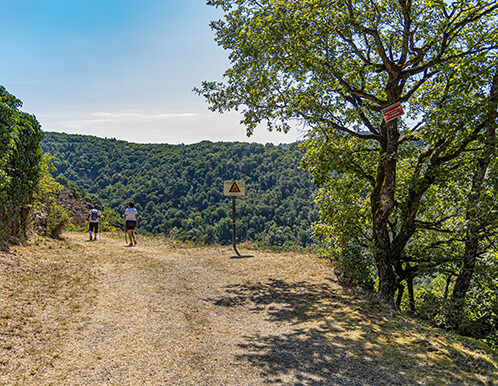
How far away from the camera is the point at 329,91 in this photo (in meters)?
8.37

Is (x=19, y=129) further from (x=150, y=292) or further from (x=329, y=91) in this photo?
(x=329, y=91)

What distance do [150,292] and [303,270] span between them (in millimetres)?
4545

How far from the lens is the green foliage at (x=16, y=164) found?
7.60m

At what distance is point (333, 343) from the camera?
4777 millimetres


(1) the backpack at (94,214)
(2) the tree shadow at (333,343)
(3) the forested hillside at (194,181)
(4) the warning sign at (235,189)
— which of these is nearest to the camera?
(2) the tree shadow at (333,343)

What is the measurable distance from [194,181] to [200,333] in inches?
3649

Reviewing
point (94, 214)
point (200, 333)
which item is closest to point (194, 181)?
point (94, 214)

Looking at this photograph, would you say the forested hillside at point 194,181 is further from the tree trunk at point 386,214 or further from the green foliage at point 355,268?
the tree trunk at point 386,214

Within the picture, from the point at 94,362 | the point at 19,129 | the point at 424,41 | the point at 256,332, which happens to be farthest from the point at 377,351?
the point at 19,129

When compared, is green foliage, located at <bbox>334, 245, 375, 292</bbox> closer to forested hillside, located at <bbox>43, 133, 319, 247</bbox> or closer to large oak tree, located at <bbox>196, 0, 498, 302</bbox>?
large oak tree, located at <bbox>196, 0, 498, 302</bbox>

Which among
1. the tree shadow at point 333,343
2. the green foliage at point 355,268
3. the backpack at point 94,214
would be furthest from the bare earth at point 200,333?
the backpack at point 94,214

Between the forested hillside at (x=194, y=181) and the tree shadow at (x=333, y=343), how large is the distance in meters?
55.3

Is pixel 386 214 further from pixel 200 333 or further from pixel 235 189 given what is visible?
pixel 235 189

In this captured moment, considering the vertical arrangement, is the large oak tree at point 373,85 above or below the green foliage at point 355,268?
above
